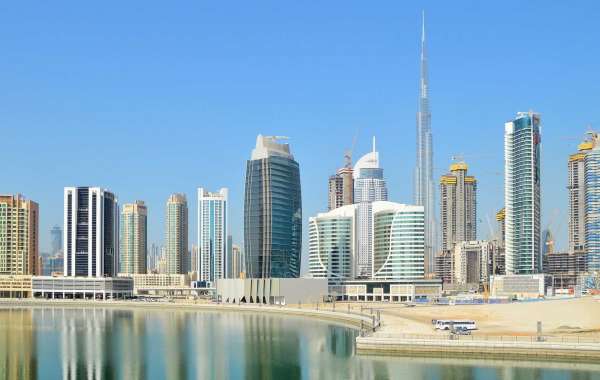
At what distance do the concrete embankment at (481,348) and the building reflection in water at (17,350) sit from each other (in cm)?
3391

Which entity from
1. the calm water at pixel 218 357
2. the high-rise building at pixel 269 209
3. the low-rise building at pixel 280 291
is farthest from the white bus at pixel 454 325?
the high-rise building at pixel 269 209

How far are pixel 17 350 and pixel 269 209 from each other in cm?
10470

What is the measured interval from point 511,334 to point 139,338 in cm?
4974

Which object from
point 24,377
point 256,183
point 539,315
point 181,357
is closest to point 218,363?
point 181,357

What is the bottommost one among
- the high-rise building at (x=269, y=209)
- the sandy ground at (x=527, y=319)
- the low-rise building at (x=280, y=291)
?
the low-rise building at (x=280, y=291)

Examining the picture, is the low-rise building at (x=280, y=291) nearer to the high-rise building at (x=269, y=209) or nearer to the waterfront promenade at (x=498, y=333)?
the high-rise building at (x=269, y=209)

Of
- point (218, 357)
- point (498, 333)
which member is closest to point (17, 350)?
point (218, 357)

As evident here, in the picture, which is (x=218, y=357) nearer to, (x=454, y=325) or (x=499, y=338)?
(x=499, y=338)

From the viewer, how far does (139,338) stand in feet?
358

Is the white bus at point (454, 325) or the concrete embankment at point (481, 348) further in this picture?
the white bus at point (454, 325)

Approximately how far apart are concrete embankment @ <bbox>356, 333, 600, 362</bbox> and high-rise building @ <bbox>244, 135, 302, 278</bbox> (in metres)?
110

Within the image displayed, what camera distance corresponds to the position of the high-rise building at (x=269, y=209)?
193625 millimetres

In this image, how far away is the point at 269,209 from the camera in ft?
636

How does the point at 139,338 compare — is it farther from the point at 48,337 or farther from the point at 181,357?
the point at 181,357
